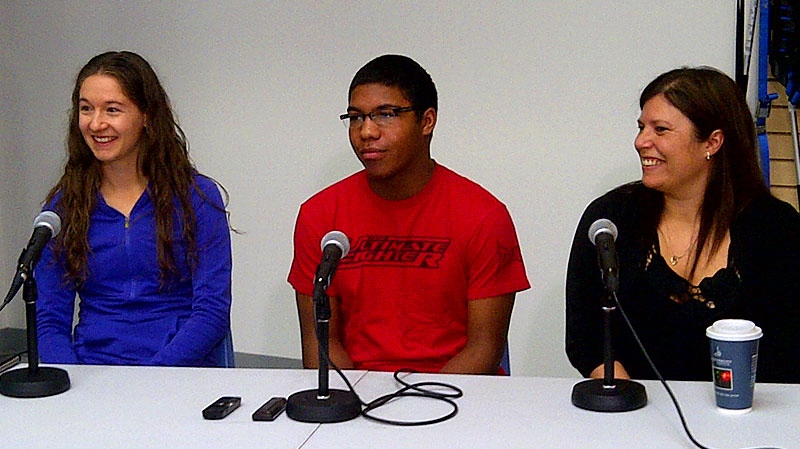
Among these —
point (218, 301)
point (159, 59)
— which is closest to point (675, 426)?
point (218, 301)

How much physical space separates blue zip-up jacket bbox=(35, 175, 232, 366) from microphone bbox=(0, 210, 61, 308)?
530 mm

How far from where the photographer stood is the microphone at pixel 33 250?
72.1 inches

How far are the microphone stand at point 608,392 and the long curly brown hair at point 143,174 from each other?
1133mm

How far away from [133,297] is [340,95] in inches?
48.9

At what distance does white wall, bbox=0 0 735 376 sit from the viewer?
315 centimetres

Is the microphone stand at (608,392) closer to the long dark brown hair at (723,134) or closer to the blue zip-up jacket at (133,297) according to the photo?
the long dark brown hair at (723,134)

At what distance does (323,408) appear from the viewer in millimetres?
1737

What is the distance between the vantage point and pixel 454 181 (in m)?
2.46

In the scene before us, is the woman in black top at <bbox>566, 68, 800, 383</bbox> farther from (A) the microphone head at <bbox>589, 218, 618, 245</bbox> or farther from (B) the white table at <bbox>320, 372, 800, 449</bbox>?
(A) the microphone head at <bbox>589, 218, 618, 245</bbox>

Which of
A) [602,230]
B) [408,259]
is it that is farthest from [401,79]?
[602,230]

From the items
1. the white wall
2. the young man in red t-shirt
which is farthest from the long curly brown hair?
the white wall

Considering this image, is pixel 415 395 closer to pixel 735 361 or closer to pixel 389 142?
pixel 735 361

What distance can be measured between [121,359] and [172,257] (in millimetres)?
282

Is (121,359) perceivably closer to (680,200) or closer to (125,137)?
(125,137)
